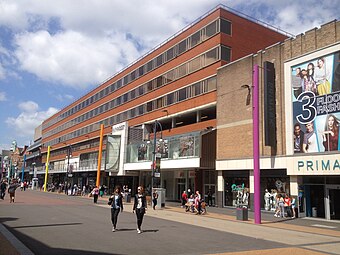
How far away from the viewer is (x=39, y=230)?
44.4 feet

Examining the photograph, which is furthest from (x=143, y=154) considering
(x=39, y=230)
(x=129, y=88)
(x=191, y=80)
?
(x=39, y=230)

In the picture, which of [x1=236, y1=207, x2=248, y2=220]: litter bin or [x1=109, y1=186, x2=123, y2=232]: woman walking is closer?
[x1=109, y1=186, x2=123, y2=232]: woman walking

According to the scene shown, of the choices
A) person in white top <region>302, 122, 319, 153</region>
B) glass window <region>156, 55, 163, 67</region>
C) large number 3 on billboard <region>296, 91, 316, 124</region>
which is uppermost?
glass window <region>156, 55, 163, 67</region>

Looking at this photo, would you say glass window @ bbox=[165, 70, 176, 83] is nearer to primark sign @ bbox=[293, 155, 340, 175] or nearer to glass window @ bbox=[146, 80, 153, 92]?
glass window @ bbox=[146, 80, 153, 92]

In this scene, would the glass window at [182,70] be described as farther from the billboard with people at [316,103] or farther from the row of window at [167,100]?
the billboard with people at [316,103]

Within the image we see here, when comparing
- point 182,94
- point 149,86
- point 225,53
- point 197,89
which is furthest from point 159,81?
point 225,53

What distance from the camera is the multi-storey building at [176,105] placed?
36094 mm

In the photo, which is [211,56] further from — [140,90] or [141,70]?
Answer: [141,70]

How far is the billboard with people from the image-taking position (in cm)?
2254

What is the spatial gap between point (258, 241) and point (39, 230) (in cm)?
812

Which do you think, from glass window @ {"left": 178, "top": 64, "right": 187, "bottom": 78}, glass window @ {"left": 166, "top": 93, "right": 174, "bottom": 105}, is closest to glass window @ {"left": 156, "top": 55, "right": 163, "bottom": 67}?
glass window @ {"left": 178, "top": 64, "right": 187, "bottom": 78}

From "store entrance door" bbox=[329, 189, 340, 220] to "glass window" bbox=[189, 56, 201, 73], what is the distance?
2053 cm

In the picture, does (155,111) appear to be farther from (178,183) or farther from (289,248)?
(289,248)

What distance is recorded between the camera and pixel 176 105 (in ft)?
140
